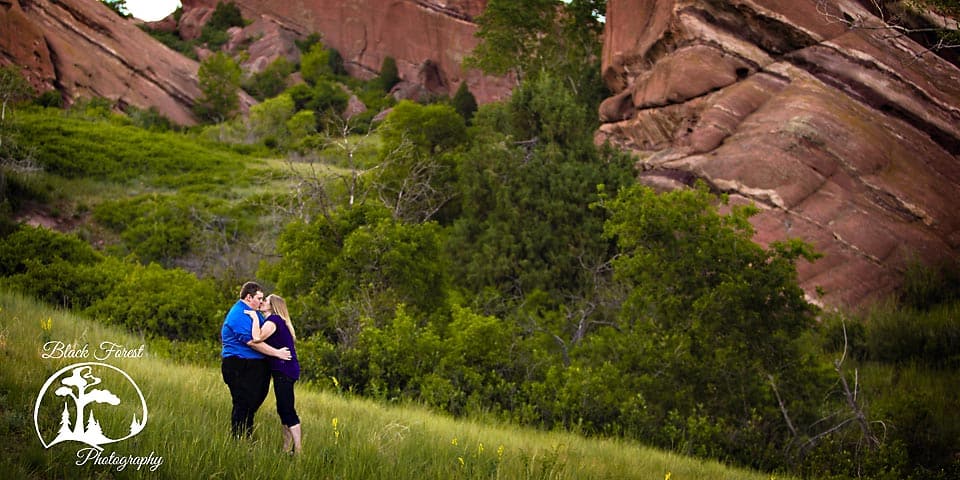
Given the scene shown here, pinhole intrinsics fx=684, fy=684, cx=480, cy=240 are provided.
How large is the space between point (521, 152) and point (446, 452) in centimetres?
1633

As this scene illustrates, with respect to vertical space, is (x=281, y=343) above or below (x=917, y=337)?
above

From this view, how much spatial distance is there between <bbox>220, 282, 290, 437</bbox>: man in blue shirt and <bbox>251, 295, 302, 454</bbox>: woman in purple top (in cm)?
7

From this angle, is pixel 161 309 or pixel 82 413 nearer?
pixel 82 413

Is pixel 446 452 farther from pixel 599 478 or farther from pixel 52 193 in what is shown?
pixel 52 193

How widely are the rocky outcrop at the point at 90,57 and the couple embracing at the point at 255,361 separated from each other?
3972 cm

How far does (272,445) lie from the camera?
458 centimetres

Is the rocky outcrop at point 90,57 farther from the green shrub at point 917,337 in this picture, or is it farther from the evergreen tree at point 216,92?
the green shrub at point 917,337

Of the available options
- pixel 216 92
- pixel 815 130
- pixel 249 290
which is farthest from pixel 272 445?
pixel 216 92

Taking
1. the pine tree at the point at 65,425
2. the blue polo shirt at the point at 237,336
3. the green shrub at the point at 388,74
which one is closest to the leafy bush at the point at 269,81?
the green shrub at the point at 388,74

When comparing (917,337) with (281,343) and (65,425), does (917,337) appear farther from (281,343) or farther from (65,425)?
(65,425)

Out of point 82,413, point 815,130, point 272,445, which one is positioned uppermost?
point 82,413

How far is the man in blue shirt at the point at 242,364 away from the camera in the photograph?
178 inches

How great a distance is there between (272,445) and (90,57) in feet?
147

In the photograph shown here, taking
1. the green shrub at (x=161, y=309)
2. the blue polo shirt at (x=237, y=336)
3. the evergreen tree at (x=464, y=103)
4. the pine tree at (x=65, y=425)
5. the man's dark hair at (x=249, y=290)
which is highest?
the man's dark hair at (x=249, y=290)
